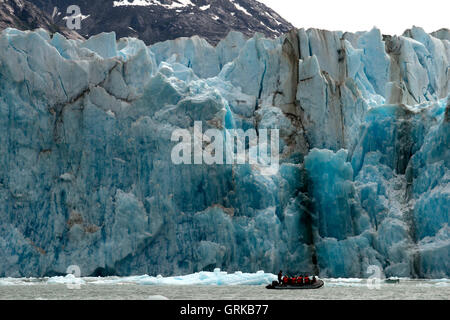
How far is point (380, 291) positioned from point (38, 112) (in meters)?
20.5

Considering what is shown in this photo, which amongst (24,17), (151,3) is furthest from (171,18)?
(24,17)

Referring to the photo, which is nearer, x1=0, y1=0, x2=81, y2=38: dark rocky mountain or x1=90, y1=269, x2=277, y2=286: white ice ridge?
x1=90, y1=269, x2=277, y2=286: white ice ridge

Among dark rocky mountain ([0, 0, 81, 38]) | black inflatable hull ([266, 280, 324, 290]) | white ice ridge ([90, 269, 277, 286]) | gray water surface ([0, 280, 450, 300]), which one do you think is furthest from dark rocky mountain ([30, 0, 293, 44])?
black inflatable hull ([266, 280, 324, 290])

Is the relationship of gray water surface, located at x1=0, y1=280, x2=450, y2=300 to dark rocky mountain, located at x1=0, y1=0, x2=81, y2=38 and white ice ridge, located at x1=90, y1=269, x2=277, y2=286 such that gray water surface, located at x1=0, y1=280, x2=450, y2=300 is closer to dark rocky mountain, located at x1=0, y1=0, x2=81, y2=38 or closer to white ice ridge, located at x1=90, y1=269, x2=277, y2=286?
white ice ridge, located at x1=90, y1=269, x2=277, y2=286

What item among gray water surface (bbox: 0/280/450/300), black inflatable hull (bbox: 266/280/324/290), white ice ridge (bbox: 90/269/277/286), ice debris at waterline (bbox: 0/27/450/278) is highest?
ice debris at waterline (bbox: 0/27/450/278)

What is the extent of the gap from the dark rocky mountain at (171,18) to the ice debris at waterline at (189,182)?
131 ft

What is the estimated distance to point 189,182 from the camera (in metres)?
38.6

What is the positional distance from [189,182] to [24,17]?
47.1m

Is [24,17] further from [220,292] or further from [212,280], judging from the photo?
[220,292]

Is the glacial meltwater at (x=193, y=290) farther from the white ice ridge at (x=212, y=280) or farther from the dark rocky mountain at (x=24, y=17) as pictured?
the dark rocky mountain at (x=24, y=17)

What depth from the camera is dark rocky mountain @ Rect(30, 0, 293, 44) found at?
8331 cm

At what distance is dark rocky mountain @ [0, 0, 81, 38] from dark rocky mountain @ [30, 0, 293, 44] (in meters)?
7.84
